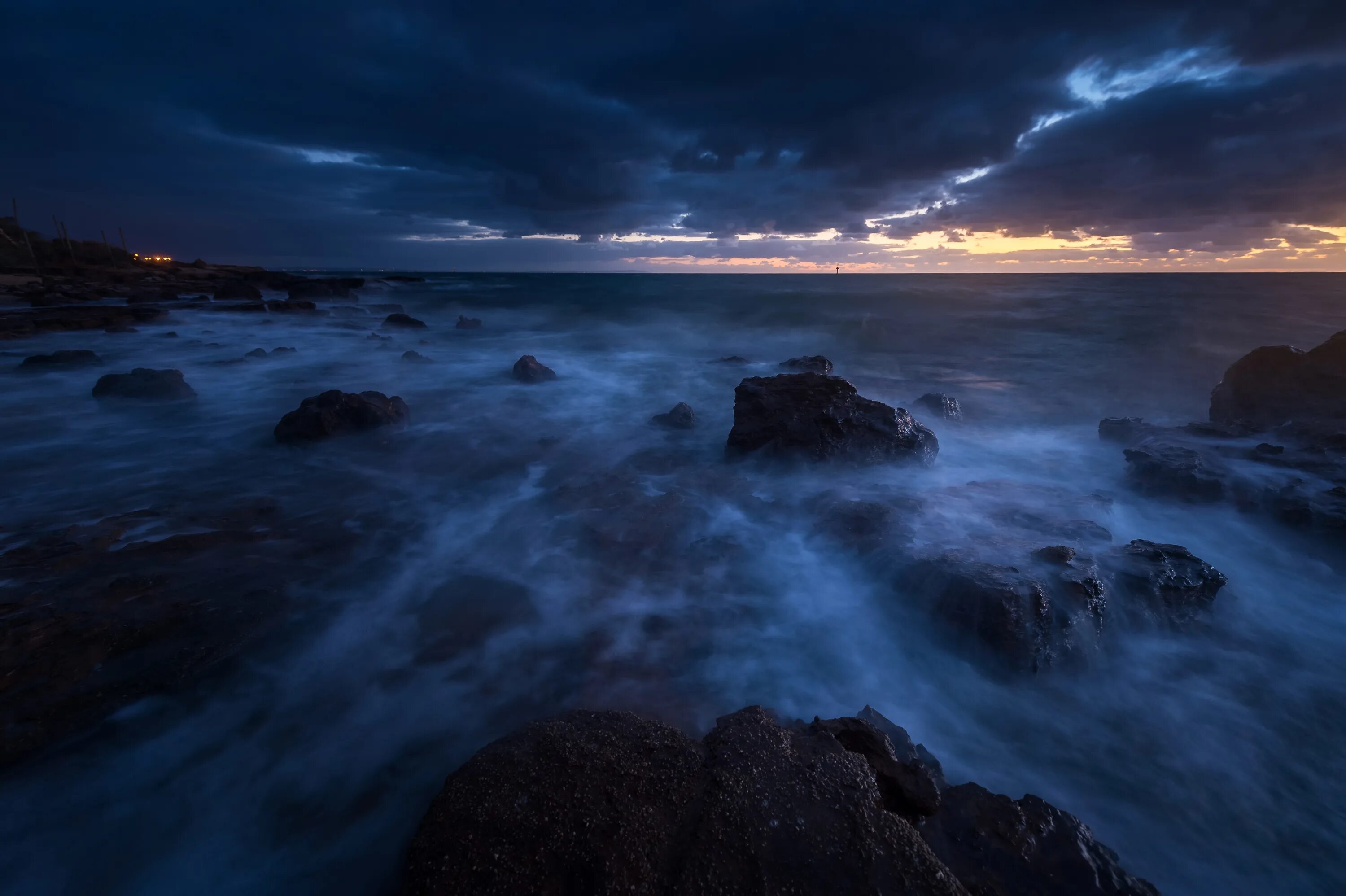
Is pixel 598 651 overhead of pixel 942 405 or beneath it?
beneath

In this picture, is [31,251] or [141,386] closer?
[141,386]

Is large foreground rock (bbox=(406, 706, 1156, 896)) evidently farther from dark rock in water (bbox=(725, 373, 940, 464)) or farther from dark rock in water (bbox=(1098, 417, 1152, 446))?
dark rock in water (bbox=(1098, 417, 1152, 446))

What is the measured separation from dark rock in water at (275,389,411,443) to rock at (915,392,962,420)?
10577 millimetres

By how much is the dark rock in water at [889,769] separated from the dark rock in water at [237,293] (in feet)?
126

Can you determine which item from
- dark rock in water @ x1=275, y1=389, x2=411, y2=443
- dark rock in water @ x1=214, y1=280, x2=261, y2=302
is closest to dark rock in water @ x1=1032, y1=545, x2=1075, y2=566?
dark rock in water @ x1=275, y1=389, x2=411, y2=443

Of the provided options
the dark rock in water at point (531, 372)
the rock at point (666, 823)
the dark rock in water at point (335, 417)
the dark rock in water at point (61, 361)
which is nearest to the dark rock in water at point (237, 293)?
the dark rock in water at point (61, 361)

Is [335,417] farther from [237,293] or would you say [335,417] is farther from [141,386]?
[237,293]

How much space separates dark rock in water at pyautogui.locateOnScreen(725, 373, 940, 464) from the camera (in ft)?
26.5

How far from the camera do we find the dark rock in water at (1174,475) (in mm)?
6973

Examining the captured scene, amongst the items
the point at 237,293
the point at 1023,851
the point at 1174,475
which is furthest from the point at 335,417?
the point at 237,293

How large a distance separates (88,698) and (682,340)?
2165 centimetres

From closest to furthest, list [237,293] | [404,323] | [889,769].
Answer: [889,769] < [404,323] < [237,293]

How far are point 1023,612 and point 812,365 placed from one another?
8.89m

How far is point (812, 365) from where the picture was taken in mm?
12547
